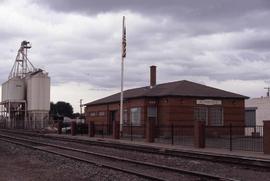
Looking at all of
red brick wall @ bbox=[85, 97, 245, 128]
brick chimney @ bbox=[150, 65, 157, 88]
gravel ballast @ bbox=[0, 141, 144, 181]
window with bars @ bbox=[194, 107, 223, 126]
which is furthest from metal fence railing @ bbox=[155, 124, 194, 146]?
gravel ballast @ bbox=[0, 141, 144, 181]

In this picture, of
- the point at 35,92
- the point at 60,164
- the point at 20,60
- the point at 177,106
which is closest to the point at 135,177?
the point at 60,164

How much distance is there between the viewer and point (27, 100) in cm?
7825

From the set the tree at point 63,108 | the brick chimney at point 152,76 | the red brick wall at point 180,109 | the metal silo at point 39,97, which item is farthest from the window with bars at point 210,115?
the tree at point 63,108

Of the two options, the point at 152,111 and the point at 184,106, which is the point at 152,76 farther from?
the point at 184,106

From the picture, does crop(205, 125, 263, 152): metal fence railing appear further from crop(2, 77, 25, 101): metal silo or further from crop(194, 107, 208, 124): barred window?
crop(2, 77, 25, 101): metal silo

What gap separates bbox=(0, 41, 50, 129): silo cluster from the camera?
74875 millimetres

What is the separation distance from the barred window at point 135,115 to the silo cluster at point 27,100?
75.6 feet

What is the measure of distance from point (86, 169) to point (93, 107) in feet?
147

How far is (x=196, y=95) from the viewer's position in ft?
153

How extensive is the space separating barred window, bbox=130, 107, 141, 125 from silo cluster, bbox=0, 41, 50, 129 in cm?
2305

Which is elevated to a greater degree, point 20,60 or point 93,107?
point 20,60

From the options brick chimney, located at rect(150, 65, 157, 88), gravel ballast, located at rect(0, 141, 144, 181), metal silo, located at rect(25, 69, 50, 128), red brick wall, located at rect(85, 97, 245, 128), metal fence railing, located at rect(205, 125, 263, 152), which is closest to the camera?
gravel ballast, located at rect(0, 141, 144, 181)

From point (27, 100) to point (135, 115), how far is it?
34251 mm

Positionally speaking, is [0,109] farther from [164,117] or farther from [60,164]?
[60,164]
